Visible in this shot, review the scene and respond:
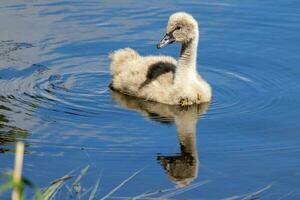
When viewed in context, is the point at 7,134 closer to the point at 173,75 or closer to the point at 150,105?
the point at 150,105

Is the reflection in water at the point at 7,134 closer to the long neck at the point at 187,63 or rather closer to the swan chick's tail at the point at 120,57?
the swan chick's tail at the point at 120,57

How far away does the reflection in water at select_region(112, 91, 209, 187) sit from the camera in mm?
7059

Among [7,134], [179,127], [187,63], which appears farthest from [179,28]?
[7,134]

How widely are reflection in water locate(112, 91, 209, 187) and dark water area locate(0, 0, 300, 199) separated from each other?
14 mm

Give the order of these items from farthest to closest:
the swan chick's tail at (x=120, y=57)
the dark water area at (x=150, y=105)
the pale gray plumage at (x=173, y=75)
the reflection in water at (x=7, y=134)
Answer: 1. the swan chick's tail at (x=120, y=57)
2. the pale gray plumage at (x=173, y=75)
3. the reflection in water at (x=7, y=134)
4. the dark water area at (x=150, y=105)

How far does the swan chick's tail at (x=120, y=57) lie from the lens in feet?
32.3

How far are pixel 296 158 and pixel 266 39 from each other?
391 cm

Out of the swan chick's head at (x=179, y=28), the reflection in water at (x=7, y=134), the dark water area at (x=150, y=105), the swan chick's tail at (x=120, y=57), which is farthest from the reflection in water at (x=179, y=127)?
the reflection in water at (x=7, y=134)

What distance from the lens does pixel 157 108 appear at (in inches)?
358

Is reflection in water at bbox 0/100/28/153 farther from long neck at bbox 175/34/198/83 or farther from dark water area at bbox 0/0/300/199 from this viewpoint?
long neck at bbox 175/34/198/83

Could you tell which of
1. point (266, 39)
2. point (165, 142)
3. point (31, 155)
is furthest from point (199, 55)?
point (31, 155)

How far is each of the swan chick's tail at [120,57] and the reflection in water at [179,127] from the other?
0.34m

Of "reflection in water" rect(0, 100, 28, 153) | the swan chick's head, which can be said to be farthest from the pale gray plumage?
"reflection in water" rect(0, 100, 28, 153)

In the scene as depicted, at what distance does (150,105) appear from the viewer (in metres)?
9.22
